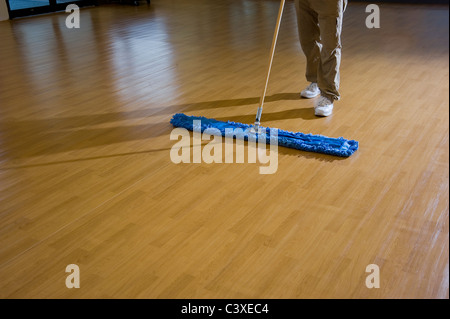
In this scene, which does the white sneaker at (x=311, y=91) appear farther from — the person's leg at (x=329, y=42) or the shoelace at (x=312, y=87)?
the person's leg at (x=329, y=42)

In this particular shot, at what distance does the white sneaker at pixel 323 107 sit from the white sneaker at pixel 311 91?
0.22 m

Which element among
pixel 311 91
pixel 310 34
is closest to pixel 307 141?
pixel 311 91

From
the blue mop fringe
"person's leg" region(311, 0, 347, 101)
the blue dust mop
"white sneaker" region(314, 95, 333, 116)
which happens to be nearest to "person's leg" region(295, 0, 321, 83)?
"person's leg" region(311, 0, 347, 101)

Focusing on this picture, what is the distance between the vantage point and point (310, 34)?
2.85 meters

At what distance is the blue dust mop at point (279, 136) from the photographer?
221 centimetres

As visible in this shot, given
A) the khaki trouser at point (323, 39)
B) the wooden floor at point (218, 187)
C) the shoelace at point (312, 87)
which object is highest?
the khaki trouser at point (323, 39)

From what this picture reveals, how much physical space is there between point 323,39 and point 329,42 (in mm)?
39

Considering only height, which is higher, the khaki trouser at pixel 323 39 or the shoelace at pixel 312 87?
the khaki trouser at pixel 323 39

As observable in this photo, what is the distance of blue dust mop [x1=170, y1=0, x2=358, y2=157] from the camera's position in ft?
7.23

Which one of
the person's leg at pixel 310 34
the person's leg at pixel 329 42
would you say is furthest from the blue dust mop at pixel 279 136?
the person's leg at pixel 310 34

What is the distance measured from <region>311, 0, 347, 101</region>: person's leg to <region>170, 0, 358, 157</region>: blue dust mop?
0.29 m

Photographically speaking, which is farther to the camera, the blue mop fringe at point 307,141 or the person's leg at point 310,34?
the person's leg at point 310,34

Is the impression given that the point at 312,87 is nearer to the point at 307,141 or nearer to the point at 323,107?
the point at 323,107

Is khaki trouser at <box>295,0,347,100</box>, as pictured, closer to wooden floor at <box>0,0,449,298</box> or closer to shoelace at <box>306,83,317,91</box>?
shoelace at <box>306,83,317,91</box>
